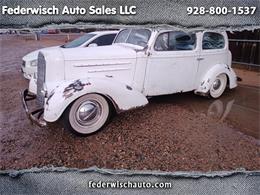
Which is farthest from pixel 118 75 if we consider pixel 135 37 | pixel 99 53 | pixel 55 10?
pixel 55 10

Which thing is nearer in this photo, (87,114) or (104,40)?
(87,114)

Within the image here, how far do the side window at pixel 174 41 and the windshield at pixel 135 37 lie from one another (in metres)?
0.11

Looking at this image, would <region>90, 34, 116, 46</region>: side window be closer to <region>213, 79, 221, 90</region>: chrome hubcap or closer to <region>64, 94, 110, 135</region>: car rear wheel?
<region>213, 79, 221, 90</region>: chrome hubcap

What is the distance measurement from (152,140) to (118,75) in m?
0.64

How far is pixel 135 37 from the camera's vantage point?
239cm

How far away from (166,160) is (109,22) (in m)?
0.97

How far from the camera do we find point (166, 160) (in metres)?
1.66

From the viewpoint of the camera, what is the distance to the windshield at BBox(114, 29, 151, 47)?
2281 millimetres

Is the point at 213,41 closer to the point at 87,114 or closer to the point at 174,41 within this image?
the point at 174,41

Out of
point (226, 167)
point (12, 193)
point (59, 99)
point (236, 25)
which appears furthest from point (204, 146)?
point (12, 193)

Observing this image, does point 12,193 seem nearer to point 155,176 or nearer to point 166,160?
point 155,176

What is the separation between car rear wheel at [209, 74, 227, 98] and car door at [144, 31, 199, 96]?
17.8 inches

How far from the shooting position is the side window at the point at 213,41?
8.46 ft

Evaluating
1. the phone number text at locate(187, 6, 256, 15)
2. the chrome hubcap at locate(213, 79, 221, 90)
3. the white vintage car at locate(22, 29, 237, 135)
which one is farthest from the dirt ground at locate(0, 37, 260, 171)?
the phone number text at locate(187, 6, 256, 15)
